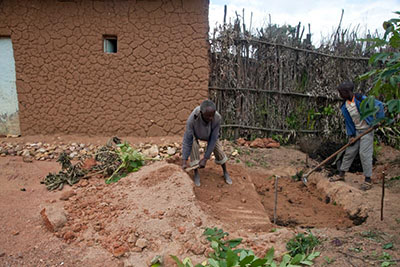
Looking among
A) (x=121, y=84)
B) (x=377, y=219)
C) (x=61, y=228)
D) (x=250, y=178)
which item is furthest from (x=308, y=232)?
(x=121, y=84)

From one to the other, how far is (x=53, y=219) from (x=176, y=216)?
117 centimetres

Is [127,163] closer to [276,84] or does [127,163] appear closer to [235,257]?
[235,257]

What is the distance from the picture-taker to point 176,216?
304 centimetres

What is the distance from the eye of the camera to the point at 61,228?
298 cm

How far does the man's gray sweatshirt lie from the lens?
12.4 ft

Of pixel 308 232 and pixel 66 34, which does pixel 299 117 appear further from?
pixel 66 34

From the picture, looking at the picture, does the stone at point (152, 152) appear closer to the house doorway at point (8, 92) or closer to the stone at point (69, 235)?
the stone at point (69, 235)

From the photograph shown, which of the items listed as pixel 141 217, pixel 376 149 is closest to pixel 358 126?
pixel 376 149

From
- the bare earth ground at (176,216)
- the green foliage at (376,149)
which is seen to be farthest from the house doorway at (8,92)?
the green foliage at (376,149)

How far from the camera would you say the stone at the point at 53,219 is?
2.95 metres

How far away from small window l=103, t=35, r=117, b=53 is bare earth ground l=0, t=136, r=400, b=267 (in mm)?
2391

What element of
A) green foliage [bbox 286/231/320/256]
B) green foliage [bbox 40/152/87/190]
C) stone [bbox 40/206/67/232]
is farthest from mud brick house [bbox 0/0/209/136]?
green foliage [bbox 286/231/320/256]

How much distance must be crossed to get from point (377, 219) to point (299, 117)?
3411 millimetres

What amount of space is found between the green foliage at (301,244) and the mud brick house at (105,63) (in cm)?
356
